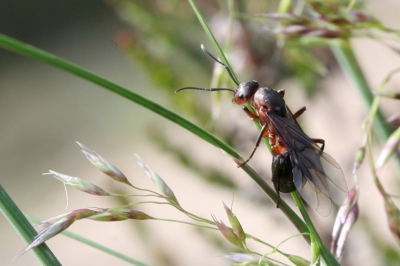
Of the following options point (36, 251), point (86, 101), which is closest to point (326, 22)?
point (36, 251)

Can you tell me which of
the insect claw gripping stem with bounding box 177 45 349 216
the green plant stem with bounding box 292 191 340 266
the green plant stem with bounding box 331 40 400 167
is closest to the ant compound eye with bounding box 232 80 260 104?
the insect claw gripping stem with bounding box 177 45 349 216

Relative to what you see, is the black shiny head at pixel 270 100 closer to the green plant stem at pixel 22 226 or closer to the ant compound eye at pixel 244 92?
the ant compound eye at pixel 244 92

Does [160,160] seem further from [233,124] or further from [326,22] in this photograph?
[326,22]

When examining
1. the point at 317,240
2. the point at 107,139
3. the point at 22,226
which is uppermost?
the point at 107,139

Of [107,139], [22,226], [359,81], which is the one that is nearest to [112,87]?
[22,226]

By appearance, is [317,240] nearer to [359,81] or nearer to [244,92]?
[244,92]

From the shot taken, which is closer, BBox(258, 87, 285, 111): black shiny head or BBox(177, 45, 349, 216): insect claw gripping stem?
BBox(177, 45, 349, 216): insect claw gripping stem

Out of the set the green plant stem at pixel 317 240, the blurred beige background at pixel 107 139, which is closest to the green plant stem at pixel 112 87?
the green plant stem at pixel 317 240

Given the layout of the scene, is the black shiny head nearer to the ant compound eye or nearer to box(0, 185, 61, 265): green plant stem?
the ant compound eye
